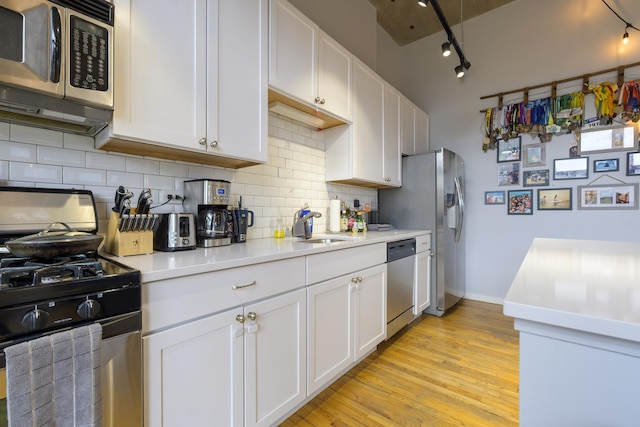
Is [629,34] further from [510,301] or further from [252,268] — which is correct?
[252,268]

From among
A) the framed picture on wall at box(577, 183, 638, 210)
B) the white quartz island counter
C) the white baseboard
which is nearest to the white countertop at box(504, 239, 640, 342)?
the white quartz island counter

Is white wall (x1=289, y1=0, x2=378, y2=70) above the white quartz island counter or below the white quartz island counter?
above

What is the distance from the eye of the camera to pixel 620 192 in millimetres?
2771

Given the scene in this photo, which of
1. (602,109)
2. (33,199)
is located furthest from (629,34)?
(33,199)

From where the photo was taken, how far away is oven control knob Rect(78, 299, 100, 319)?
30.5 inches

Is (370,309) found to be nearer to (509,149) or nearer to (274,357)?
(274,357)

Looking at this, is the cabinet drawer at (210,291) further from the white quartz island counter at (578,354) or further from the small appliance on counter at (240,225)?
the white quartz island counter at (578,354)

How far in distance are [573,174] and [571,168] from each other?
0.07 m

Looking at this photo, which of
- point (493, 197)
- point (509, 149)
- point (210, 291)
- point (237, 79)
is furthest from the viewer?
point (493, 197)

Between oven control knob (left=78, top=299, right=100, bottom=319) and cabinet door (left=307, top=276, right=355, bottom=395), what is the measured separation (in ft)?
3.12

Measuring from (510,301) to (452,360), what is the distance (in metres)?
1.91

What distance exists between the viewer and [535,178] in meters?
3.21

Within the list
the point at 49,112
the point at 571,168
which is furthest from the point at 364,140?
the point at 571,168

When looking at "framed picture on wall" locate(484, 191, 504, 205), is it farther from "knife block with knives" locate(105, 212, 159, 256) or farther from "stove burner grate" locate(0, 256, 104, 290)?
"stove burner grate" locate(0, 256, 104, 290)
